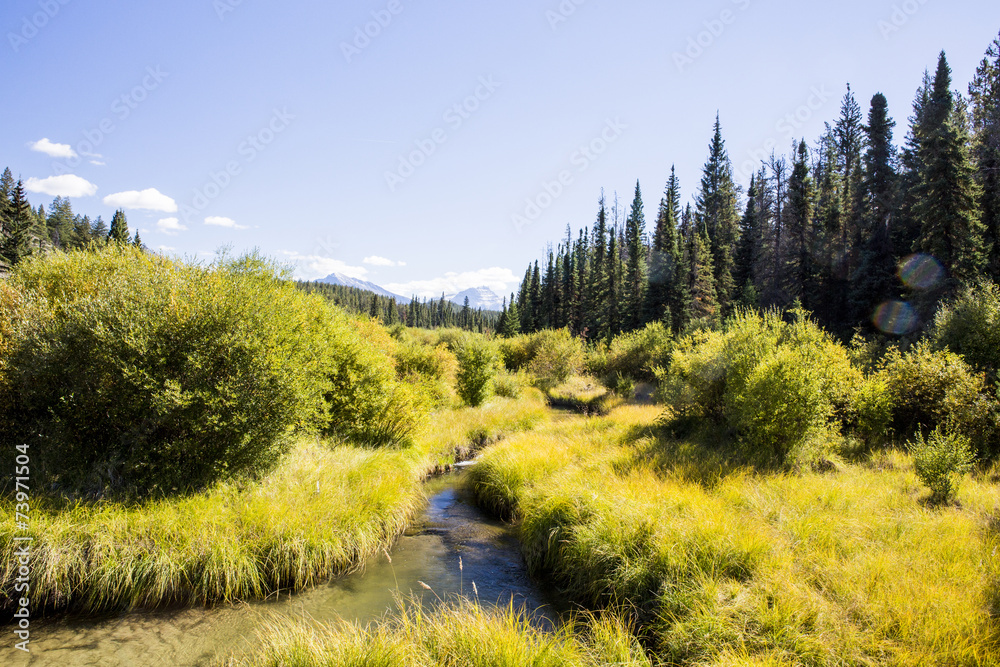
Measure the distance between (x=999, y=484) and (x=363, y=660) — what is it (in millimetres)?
11836

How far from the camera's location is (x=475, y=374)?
912 inches

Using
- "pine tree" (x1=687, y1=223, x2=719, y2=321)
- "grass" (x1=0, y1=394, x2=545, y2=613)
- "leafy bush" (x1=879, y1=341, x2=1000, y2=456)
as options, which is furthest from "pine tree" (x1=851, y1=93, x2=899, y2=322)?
"grass" (x1=0, y1=394, x2=545, y2=613)

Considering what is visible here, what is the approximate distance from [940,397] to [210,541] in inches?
652

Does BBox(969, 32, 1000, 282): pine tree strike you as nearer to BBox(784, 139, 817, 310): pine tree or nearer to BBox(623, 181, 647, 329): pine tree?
BBox(784, 139, 817, 310): pine tree

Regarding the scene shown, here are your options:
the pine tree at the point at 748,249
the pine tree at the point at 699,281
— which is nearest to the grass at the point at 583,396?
the pine tree at the point at 699,281

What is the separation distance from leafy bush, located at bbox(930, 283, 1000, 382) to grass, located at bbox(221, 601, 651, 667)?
534 inches

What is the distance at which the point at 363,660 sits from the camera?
4.80m

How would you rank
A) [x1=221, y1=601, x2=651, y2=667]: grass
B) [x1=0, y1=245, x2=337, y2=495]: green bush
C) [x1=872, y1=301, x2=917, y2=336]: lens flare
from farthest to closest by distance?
1. [x1=872, y1=301, x2=917, y2=336]: lens flare
2. [x1=0, y1=245, x2=337, y2=495]: green bush
3. [x1=221, y1=601, x2=651, y2=667]: grass

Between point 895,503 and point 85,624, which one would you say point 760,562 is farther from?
point 85,624

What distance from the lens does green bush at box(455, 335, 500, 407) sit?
2316 cm

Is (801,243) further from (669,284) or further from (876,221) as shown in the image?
(669,284)

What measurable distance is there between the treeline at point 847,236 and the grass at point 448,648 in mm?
23260

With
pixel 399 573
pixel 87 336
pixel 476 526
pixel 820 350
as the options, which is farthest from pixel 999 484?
pixel 87 336

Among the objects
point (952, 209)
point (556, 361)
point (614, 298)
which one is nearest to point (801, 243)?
point (952, 209)
